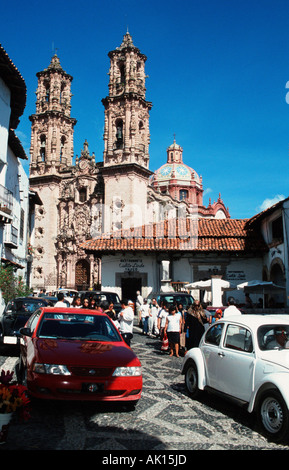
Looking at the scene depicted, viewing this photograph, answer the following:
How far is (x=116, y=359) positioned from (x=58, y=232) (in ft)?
126

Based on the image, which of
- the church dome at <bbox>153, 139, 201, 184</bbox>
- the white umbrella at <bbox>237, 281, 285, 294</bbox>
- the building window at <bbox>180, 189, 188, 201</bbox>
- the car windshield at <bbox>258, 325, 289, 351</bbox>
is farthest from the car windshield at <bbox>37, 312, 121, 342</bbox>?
the church dome at <bbox>153, 139, 201, 184</bbox>

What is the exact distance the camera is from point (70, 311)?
297 inches

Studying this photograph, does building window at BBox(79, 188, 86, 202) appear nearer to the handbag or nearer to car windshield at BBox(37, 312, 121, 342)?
the handbag

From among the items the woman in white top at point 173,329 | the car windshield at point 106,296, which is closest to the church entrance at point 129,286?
the car windshield at point 106,296

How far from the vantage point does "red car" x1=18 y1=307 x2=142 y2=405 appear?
18.6ft

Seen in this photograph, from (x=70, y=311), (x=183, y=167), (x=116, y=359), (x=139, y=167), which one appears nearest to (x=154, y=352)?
(x=70, y=311)

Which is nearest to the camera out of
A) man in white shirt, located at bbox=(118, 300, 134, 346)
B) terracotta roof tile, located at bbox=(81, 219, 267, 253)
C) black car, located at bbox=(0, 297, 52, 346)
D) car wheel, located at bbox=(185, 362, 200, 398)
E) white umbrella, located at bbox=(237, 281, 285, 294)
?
A: car wheel, located at bbox=(185, 362, 200, 398)

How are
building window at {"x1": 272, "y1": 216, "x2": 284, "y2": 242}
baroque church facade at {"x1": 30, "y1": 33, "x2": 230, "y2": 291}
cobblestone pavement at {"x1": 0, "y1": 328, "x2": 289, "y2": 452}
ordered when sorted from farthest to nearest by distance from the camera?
baroque church facade at {"x1": 30, "y1": 33, "x2": 230, "y2": 291}
building window at {"x1": 272, "y1": 216, "x2": 284, "y2": 242}
cobblestone pavement at {"x1": 0, "y1": 328, "x2": 289, "y2": 452}

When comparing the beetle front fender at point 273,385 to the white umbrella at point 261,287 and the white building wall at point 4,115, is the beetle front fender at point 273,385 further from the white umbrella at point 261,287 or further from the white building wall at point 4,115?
the white building wall at point 4,115

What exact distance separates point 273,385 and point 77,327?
3.45 m

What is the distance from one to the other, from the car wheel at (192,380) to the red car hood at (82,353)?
56.6 inches

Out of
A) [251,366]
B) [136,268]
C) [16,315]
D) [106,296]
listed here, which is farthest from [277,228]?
[251,366]

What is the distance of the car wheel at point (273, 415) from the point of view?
496 cm

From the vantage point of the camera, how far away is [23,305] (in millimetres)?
12555
